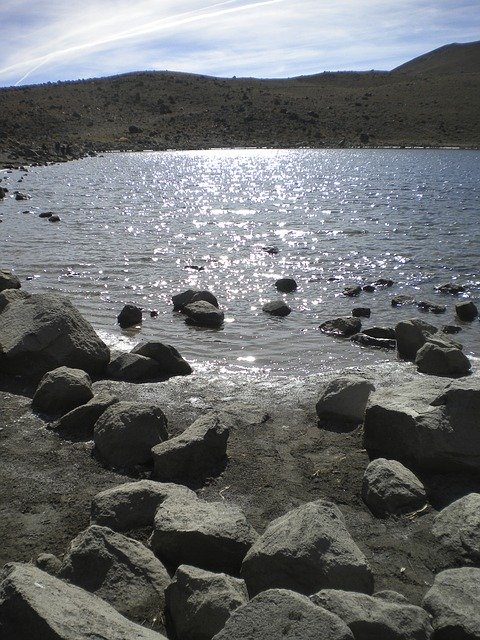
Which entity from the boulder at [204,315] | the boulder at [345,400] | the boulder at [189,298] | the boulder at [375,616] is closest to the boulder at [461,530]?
the boulder at [375,616]

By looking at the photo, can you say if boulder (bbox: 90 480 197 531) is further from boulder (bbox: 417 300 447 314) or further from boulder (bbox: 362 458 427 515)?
boulder (bbox: 417 300 447 314)

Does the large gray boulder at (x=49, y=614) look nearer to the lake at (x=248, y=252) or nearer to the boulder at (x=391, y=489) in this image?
the boulder at (x=391, y=489)

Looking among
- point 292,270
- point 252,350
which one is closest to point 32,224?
point 292,270

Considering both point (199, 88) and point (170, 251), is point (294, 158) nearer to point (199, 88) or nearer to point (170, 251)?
point (199, 88)

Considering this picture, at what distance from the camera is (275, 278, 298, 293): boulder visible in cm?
1623

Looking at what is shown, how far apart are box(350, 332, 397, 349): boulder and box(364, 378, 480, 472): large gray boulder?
430 centimetres

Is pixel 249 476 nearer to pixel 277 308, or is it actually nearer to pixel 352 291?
pixel 277 308

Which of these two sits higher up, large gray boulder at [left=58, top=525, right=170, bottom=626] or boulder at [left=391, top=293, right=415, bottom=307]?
large gray boulder at [left=58, top=525, right=170, bottom=626]

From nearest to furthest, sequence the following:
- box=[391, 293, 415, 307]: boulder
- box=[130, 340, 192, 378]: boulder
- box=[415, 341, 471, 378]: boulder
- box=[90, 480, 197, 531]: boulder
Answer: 1. box=[90, 480, 197, 531]: boulder
2. box=[130, 340, 192, 378]: boulder
3. box=[415, 341, 471, 378]: boulder
4. box=[391, 293, 415, 307]: boulder

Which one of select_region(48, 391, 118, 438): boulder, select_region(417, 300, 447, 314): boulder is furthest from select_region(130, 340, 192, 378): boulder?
select_region(417, 300, 447, 314): boulder

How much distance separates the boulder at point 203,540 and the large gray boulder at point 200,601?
447 millimetres

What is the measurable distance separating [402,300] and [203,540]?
35.4 ft

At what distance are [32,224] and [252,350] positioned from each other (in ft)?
53.5

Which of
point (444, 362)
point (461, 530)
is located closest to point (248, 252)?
point (444, 362)
